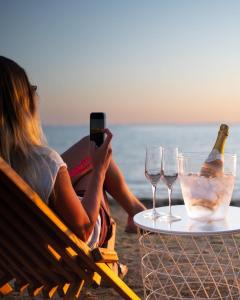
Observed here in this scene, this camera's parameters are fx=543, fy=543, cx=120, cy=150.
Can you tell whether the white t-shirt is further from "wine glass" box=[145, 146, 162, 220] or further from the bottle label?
the bottle label

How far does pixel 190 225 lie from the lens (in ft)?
8.22

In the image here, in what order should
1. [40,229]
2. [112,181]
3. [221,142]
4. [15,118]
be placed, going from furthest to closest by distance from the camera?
[112,181] → [221,142] → [15,118] → [40,229]

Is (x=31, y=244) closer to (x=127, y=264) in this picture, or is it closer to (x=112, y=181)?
(x=112, y=181)

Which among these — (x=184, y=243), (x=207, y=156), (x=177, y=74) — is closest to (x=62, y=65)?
(x=177, y=74)

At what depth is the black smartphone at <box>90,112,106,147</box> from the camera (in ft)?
8.41

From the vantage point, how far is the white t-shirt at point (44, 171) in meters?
2.21

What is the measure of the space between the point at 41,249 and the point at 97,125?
0.67 metres

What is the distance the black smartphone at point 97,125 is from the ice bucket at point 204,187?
397 millimetres

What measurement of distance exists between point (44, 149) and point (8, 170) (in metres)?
0.35

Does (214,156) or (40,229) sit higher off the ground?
(214,156)

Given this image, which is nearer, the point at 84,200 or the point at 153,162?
the point at 84,200

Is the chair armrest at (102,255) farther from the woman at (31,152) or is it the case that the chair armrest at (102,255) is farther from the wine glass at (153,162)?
the wine glass at (153,162)

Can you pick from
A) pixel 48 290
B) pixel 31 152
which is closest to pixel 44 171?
pixel 31 152

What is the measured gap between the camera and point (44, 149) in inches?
88.0
